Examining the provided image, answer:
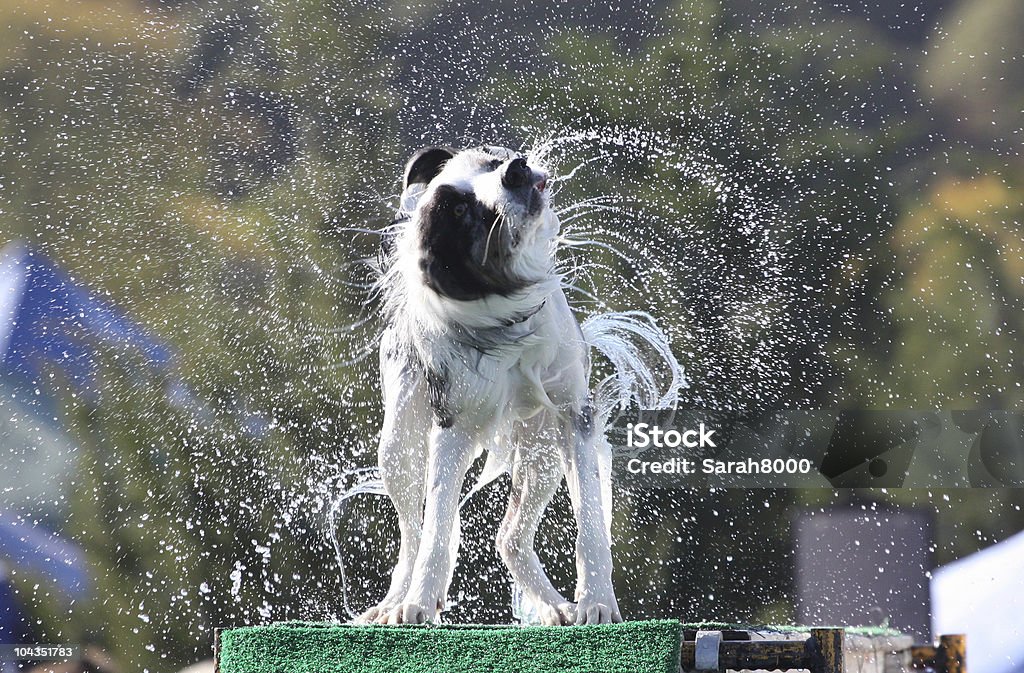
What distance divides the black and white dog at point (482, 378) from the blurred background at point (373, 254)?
10.2 feet

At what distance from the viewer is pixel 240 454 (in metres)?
6.52

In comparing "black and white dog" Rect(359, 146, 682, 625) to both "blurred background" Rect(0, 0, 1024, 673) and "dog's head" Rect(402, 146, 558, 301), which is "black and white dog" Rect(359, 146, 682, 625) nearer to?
"dog's head" Rect(402, 146, 558, 301)

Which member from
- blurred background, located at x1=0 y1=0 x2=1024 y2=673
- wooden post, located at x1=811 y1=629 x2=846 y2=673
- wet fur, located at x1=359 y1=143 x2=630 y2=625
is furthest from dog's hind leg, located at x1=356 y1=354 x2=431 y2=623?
blurred background, located at x1=0 y1=0 x2=1024 y2=673

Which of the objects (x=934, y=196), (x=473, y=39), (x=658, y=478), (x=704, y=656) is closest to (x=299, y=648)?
(x=704, y=656)

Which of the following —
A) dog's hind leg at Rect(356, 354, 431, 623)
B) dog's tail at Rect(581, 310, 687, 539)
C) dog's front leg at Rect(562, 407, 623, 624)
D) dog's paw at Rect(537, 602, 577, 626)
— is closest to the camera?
dog's front leg at Rect(562, 407, 623, 624)

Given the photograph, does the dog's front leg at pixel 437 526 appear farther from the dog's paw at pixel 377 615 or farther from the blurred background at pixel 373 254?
the blurred background at pixel 373 254

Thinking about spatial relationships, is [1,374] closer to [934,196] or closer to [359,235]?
[359,235]

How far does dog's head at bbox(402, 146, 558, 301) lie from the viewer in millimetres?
2668

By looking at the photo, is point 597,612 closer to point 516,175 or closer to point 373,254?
point 516,175

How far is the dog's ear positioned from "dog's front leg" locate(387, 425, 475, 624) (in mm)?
685

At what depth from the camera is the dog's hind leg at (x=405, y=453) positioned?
306 centimetres

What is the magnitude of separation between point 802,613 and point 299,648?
4.25 metres

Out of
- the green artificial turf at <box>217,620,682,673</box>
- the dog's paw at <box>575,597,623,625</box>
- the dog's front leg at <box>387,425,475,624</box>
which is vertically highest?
the dog's front leg at <box>387,425,475,624</box>

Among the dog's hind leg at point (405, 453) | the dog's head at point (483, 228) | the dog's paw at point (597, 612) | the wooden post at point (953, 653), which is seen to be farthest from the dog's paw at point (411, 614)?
the wooden post at point (953, 653)
